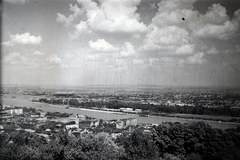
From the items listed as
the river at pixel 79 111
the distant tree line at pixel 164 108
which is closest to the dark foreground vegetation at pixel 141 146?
the distant tree line at pixel 164 108

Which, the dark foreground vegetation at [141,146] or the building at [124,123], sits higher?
the dark foreground vegetation at [141,146]

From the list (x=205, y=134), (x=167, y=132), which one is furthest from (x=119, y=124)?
(x=205, y=134)

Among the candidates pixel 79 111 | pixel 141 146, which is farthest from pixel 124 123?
pixel 79 111

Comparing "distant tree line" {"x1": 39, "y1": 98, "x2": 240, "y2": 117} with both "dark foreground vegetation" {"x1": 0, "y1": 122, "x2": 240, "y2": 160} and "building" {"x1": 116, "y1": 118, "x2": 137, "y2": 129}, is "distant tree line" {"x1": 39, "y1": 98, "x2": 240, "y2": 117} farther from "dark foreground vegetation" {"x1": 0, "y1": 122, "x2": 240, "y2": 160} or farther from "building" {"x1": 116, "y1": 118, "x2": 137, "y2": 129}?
"dark foreground vegetation" {"x1": 0, "y1": 122, "x2": 240, "y2": 160}

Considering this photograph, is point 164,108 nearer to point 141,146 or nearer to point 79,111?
point 141,146

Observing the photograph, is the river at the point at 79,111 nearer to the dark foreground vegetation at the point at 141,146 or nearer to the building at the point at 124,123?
the building at the point at 124,123

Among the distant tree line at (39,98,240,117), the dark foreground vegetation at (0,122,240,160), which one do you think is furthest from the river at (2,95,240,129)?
the dark foreground vegetation at (0,122,240,160)

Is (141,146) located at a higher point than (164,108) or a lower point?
lower

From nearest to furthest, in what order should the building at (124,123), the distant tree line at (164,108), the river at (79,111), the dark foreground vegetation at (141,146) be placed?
1. the dark foreground vegetation at (141,146)
2. the distant tree line at (164,108)
3. the building at (124,123)
4. the river at (79,111)
